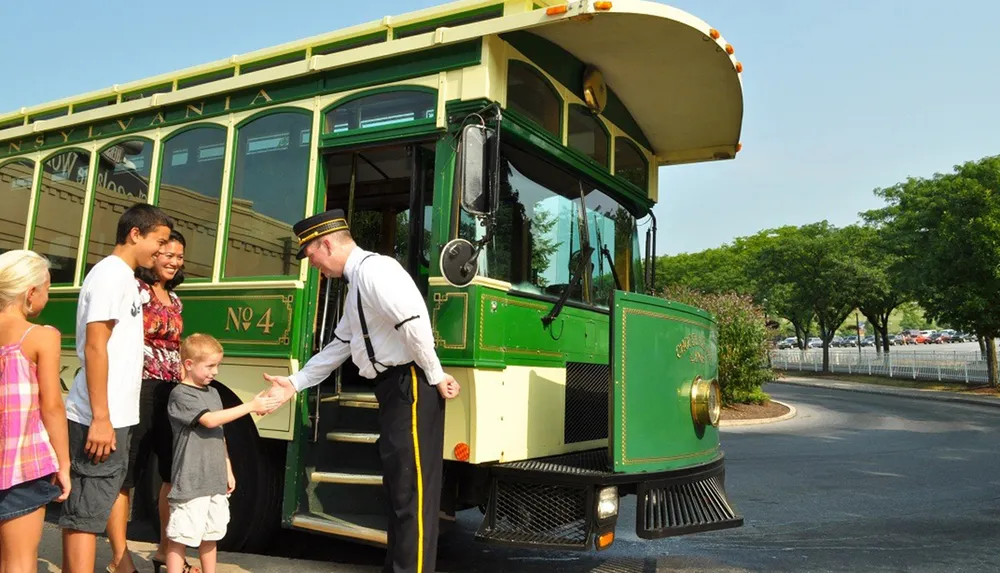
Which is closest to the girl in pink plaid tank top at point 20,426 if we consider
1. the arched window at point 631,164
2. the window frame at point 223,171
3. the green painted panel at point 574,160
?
the window frame at point 223,171

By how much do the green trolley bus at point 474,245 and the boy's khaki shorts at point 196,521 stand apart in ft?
2.15

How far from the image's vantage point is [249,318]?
4.70m

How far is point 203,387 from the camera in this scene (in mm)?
3744

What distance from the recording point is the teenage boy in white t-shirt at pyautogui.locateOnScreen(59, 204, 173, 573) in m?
3.24

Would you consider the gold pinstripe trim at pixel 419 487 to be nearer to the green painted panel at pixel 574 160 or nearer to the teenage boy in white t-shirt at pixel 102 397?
the teenage boy in white t-shirt at pixel 102 397

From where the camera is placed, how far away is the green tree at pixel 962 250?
22.0m

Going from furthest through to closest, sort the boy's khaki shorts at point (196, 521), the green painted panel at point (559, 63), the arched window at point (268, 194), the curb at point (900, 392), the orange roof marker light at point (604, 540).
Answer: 1. the curb at point (900, 392)
2. the arched window at point (268, 194)
3. the green painted panel at point (559, 63)
4. the orange roof marker light at point (604, 540)
5. the boy's khaki shorts at point (196, 521)

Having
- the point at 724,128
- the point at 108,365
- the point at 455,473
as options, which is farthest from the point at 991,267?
the point at 108,365

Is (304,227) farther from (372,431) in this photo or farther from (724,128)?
(724,128)

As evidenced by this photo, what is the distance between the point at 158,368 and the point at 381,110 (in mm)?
1907

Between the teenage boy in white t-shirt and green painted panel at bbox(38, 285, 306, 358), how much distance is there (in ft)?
3.40

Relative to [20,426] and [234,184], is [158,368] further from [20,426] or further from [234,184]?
[234,184]

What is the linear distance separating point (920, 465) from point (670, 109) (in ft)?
23.4

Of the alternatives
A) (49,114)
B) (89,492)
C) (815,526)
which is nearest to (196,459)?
(89,492)
